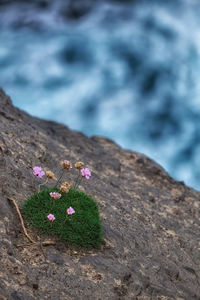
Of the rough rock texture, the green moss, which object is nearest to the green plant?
the green moss

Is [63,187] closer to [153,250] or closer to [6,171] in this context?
[6,171]

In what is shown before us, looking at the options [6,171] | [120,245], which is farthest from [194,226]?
[6,171]

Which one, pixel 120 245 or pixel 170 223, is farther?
pixel 170 223

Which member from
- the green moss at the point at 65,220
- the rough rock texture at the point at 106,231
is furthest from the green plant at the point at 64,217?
the rough rock texture at the point at 106,231

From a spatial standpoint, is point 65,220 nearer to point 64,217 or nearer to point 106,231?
point 64,217

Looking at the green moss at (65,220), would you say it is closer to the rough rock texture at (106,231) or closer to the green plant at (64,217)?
the green plant at (64,217)

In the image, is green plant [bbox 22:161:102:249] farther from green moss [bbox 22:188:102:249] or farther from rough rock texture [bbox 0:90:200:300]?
rough rock texture [bbox 0:90:200:300]
